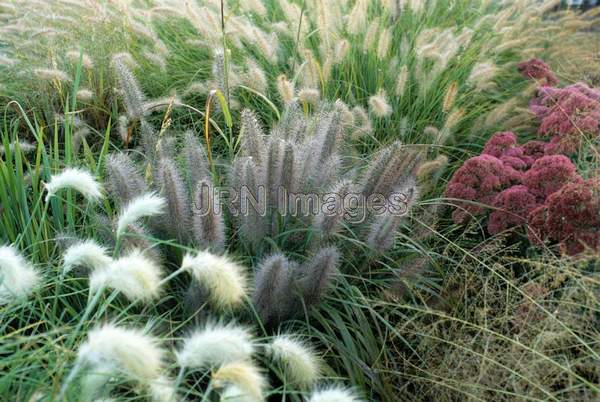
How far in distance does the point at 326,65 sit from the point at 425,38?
3.10 feet

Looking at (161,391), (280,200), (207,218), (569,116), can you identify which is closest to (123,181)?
(207,218)

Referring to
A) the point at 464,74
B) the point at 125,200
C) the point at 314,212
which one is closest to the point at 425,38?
the point at 464,74

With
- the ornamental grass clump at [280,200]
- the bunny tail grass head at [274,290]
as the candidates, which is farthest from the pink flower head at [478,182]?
the bunny tail grass head at [274,290]

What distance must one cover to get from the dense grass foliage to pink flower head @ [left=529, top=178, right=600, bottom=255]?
0.02 metres

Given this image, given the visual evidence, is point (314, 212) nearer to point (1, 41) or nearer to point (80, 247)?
point (80, 247)

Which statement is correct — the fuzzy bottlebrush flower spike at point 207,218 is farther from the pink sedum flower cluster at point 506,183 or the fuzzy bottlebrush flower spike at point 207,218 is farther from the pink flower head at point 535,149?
the pink flower head at point 535,149

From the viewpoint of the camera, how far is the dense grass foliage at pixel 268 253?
1629mm

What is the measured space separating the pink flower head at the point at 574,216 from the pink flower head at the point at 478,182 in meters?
0.36

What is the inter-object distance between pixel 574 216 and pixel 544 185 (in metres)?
0.34

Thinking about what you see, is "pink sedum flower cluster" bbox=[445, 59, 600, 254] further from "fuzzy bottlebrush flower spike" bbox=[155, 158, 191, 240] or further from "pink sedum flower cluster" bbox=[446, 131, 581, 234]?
"fuzzy bottlebrush flower spike" bbox=[155, 158, 191, 240]

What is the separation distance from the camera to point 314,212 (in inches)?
99.3

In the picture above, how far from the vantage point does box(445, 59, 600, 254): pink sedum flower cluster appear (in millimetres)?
2512

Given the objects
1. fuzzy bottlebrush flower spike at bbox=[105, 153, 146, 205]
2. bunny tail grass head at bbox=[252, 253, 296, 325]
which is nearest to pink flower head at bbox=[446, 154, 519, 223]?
bunny tail grass head at bbox=[252, 253, 296, 325]

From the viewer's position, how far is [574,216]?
2.52 m
